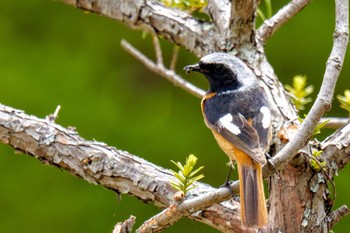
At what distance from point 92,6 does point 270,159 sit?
137cm

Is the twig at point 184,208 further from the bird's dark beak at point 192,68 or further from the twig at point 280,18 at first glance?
the twig at point 280,18

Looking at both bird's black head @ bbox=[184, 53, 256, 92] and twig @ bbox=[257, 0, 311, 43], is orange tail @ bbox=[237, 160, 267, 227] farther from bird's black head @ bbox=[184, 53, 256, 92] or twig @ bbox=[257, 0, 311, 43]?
twig @ bbox=[257, 0, 311, 43]

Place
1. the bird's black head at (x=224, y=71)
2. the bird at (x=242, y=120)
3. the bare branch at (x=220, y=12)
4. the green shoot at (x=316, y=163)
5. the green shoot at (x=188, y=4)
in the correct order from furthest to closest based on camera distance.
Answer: the green shoot at (x=188, y=4), the bare branch at (x=220, y=12), the bird's black head at (x=224, y=71), the green shoot at (x=316, y=163), the bird at (x=242, y=120)

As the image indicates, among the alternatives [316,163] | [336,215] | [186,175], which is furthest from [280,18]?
[186,175]

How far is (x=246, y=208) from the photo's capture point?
10.4ft

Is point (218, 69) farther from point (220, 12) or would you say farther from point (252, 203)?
point (252, 203)

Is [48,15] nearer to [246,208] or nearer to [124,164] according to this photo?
[124,164]

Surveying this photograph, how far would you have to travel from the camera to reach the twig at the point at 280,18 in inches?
151

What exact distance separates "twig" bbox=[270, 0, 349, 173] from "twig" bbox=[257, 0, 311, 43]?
0.74m

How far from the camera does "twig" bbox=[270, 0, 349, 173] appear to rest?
2.93 metres

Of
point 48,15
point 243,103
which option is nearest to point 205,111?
point 243,103

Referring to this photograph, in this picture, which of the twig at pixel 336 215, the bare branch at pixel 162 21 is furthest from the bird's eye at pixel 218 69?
the twig at pixel 336 215

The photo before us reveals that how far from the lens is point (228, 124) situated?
3.53 metres

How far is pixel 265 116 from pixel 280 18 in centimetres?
60
